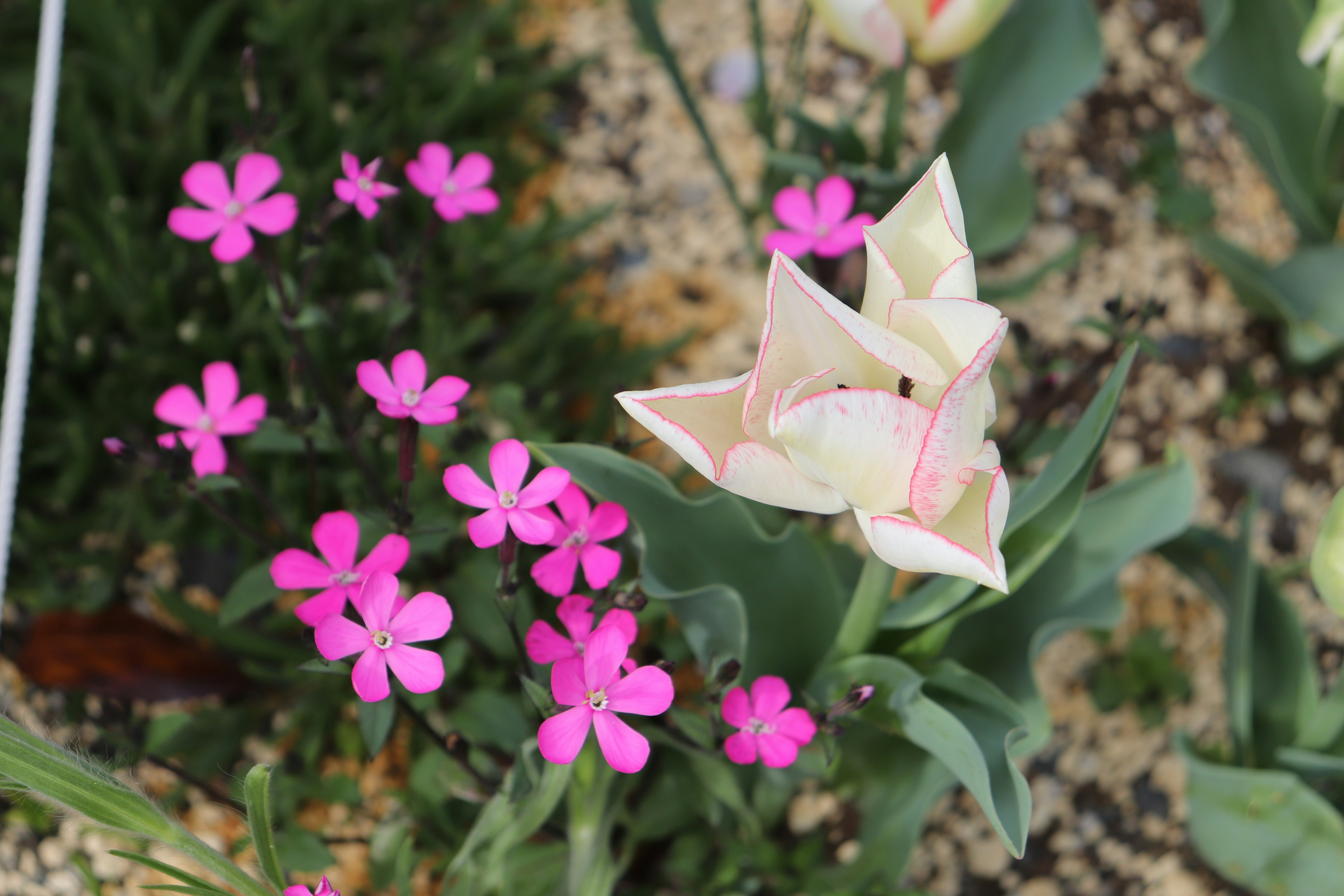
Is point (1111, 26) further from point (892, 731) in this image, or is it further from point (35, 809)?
point (35, 809)

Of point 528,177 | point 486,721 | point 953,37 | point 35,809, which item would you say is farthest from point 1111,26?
point 35,809

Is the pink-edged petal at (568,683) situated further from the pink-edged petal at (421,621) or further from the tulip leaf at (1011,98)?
the tulip leaf at (1011,98)

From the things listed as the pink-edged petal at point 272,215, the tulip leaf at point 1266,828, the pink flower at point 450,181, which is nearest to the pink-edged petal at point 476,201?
the pink flower at point 450,181

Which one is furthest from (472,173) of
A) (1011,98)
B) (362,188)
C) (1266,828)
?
(1266,828)

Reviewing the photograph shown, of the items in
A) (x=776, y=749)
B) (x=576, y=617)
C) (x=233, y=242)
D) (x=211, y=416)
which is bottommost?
(x=776, y=749)

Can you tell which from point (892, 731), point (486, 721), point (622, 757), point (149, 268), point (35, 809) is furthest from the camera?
point (149, 268)

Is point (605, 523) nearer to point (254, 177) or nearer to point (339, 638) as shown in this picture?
point (339, 638)

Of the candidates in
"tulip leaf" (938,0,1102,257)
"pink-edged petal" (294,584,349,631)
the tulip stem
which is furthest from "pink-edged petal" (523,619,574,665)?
"tulip leaf" (938,0,1102,257)
